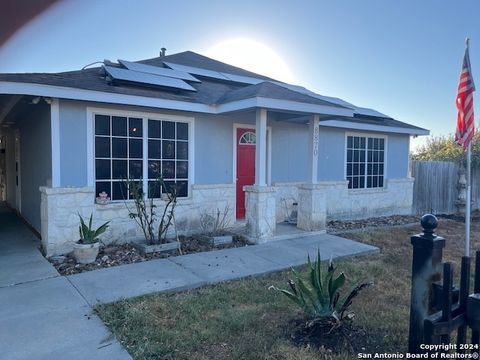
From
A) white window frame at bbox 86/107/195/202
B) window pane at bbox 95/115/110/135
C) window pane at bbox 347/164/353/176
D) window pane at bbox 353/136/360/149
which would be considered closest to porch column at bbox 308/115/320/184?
white window frame at bbox 86/107/195/202

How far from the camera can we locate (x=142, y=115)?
7125 mm

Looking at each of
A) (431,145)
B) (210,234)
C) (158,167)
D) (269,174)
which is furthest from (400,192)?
(431,145)

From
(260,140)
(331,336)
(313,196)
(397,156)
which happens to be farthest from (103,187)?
(397,156)

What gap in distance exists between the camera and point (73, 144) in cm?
638

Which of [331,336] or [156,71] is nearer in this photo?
[331,336]

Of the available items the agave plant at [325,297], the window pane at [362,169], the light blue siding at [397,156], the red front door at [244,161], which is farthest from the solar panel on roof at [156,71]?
the light blue siding at [397,156]

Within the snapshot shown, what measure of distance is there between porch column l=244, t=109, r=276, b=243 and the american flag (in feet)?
12.1

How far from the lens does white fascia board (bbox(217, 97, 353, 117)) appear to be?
22.3ft

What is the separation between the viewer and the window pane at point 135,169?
280 inches

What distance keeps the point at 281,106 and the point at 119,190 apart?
3816 millimetres

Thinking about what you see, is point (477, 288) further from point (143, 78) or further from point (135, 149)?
point (143, 78)

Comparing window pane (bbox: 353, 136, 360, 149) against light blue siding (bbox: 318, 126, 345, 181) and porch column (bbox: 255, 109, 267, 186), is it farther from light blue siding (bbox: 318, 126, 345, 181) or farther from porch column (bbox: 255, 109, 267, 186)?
porch column (bbox: 255, 109, 267, 186)

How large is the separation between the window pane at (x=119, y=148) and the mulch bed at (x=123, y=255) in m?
1.84

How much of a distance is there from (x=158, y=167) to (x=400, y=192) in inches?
350
